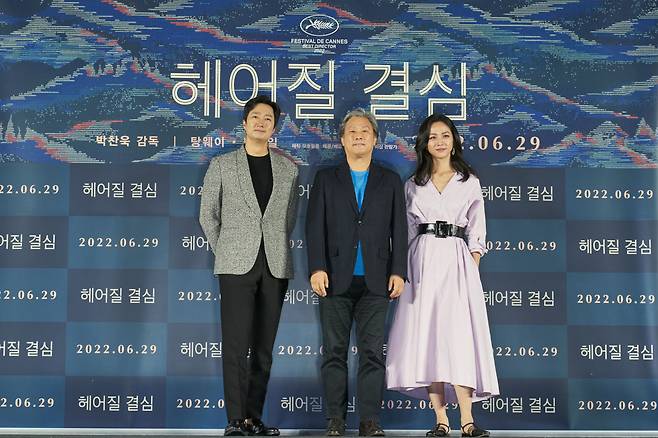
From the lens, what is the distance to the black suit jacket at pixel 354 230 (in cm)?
401

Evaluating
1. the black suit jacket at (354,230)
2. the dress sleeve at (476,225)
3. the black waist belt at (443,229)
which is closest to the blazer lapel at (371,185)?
the black suit jacket at (354,230)

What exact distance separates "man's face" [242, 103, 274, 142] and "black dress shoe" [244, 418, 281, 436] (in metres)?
1.18

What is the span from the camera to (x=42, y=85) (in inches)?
182

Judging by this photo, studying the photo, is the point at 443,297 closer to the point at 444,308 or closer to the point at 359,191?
the point at 444,308

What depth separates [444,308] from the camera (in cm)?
407

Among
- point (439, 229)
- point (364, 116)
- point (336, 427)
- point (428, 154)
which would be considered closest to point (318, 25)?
point (364, 116)

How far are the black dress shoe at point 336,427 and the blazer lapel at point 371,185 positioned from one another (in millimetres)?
857

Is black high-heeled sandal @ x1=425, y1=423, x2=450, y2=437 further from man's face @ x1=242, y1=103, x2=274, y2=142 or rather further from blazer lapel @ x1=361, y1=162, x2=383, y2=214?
man's face @ x1=242, y1=103, x2=274, y2=142

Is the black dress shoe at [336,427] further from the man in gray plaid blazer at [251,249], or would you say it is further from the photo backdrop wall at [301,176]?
the photo backdrop wall at [301,176]

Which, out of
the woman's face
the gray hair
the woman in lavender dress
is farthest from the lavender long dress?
the gray hair

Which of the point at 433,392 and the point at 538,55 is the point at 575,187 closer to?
the point at 538,55

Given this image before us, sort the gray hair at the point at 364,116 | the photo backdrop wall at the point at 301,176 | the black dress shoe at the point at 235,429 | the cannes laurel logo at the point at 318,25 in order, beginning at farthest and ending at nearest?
the cannes laurel logo at the point at 318,25 → the photo backdrop wall at the point at 301,176 → the gray hair at the point at 364,116 → the black dress shoe at the point at 235,429

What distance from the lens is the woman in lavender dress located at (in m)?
4.05

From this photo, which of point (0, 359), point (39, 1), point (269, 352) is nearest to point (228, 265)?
point (269, 352)
